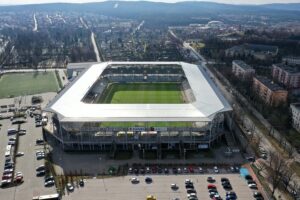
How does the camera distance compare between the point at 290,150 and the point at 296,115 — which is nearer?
the point at 290,150

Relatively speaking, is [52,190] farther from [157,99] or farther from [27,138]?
[157,99]

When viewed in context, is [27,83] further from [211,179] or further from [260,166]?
[260,166]

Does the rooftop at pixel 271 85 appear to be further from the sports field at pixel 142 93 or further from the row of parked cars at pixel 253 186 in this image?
the row of parked cars at pixel 253 186

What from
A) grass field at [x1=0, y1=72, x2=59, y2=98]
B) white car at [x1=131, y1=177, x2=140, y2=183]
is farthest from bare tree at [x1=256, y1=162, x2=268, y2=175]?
grass field at [x1=0, y1=72, x2=59, y2=98]

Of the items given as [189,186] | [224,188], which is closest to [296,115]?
[224,188]

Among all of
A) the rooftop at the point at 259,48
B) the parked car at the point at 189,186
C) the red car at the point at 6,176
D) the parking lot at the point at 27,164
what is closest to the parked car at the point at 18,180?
the parking lot at the point at 27,164

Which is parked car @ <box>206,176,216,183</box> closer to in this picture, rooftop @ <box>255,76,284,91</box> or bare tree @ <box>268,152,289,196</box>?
bare tree @ <box>268,152,289,196</box>

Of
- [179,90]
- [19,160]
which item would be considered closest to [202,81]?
[179,90]
